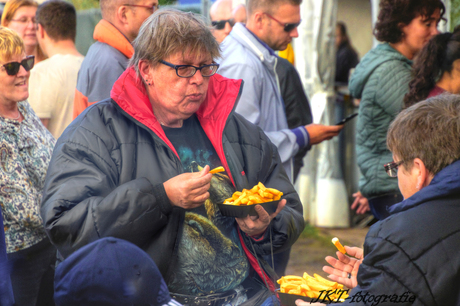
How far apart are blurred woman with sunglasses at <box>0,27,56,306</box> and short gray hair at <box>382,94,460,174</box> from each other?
6.02 feet

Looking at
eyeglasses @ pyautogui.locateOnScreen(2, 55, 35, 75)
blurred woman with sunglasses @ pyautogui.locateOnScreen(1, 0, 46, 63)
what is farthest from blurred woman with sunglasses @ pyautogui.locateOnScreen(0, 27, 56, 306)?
blurred woman with sunglasses @ pyautogui.locateOnScreen(1, 0, 46, 63)

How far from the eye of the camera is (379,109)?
345cm

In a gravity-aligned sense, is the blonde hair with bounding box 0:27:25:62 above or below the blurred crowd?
above

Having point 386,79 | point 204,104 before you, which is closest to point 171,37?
point 204,104

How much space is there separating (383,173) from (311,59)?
3.39 m

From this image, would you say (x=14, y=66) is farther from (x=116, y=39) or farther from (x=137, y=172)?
(x=137, y=172)

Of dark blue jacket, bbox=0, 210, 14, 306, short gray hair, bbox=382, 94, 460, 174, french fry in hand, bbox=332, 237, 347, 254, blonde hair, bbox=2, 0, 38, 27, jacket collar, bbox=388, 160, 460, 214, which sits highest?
blonde hair, bbox=2, 0, 38, 27

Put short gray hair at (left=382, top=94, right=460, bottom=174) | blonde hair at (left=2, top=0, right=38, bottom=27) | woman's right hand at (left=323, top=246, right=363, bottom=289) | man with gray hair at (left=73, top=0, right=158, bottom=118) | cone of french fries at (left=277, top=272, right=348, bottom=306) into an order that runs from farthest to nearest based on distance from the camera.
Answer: blonde hair at (left=2, top=0, right=38, bottom=27), man with gray hair at (left=73, top=0, right=158, bottom=118), woman's right hand at (left=323, top=246, right=363, bottom=289), cone of french fries at (left=277, top=272, right=348, bottom=306), short gray hair at (left=382, top=94, right=460, bottom=174)

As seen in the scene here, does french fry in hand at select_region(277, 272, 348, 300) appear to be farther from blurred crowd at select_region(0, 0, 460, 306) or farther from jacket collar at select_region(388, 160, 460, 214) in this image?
jacket collar at select_region(388, 160, 460, 214)

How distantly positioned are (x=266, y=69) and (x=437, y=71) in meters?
1.12

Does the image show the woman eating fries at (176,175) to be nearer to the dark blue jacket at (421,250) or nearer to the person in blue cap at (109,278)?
the person in blue cap at (109,278)

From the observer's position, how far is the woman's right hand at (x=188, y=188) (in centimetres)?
186

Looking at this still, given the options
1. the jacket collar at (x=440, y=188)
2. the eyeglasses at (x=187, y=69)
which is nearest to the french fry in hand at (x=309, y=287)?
the jacket collar at (x=440, y=188)

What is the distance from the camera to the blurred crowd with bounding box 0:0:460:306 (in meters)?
1.56
